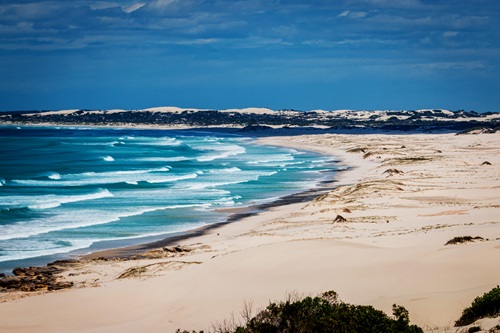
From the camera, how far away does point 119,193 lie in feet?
130

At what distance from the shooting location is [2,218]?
29.3m

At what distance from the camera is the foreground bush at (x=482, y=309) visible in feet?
32.2

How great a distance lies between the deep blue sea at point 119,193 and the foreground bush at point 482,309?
47.3 feet

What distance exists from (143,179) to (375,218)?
26.6 m

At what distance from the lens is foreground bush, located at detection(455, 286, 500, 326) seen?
9828 mm

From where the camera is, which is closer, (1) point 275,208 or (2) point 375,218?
(2) point 375,218

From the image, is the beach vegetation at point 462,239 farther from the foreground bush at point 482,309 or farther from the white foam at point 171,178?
the white foam at point 171,178

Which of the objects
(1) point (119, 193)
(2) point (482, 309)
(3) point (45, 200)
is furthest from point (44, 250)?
(1) point (119, 193)

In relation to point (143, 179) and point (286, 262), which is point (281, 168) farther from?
point (286, 262)

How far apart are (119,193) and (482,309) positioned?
3168 cm

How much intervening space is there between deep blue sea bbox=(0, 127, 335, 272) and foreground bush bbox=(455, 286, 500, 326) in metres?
14.4

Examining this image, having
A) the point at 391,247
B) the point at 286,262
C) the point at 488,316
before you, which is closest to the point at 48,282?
the point at 286,262

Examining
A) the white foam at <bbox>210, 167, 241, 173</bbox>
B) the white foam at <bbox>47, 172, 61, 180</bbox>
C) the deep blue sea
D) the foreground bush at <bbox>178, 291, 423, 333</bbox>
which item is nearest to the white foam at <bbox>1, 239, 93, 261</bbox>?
the deep blue sea

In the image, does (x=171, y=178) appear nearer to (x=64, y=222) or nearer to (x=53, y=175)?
(x=53, y=175)
